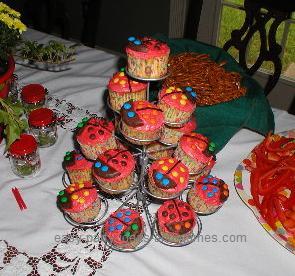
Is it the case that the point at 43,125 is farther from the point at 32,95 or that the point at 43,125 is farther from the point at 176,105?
the point at 176,105

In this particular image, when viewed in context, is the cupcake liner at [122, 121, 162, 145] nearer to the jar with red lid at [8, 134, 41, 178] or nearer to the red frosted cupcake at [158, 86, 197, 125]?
the red frosted cupcake at [158, 86, 197, 125]

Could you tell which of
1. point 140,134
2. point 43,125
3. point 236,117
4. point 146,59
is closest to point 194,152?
point 140,134

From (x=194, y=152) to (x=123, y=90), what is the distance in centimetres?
23

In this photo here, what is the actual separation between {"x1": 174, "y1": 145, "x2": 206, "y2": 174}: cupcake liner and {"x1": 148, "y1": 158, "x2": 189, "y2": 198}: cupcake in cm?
2

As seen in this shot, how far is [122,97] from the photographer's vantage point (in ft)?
3.22

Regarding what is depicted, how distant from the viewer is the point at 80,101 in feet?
5.07

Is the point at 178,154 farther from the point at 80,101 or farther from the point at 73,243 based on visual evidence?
the point at 80,101

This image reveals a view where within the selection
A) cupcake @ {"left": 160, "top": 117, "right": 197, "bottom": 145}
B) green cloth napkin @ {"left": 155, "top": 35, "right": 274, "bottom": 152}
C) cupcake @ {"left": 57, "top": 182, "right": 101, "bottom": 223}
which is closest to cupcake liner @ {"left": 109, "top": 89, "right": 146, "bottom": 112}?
cupcake @ {"left": 160, "top": 117, "right": 197, "bottom": 145}

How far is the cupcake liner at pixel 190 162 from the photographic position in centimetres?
99

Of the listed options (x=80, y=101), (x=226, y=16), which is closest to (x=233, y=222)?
(x=80, y=101)

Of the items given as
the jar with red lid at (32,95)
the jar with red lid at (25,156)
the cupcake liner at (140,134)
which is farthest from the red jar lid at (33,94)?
the cupcake liner at (140,134)

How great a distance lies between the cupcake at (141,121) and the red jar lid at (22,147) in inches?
13.5

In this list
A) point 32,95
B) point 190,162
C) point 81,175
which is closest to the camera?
point 190,162

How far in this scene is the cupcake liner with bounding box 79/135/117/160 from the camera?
100cm
